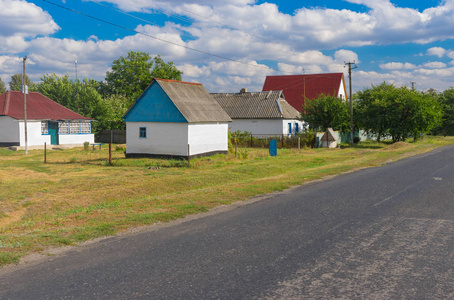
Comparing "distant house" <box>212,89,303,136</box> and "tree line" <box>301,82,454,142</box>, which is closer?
"tree line" <box>301,82,454,142</box>

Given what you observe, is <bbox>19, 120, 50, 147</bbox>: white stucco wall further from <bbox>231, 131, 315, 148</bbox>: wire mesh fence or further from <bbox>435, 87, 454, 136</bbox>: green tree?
<bbox>435, 87, 454, 136</bbox>: green tree

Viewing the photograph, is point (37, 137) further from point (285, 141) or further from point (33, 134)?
point (285, 141)

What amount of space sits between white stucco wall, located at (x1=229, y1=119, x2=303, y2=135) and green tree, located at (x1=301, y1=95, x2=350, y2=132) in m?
2.51

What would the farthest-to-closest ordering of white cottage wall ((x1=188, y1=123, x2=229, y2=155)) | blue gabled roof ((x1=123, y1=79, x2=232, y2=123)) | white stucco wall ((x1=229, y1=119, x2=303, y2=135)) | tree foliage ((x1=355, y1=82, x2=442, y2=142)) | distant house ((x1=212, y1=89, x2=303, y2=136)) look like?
1. distant house ((x1=212, y1=89, x2=303, y2=136))
2. white stucco wall ((x1=229, y1=119, x2=303, y2=135))
3. tree foliage ((x1=355, y1=82, x2=442, y2=142))
4. white cottage wall ((x1=188, y1=123, x2=229, y2=155))
5. blue gabled roof ((x1=123, y1=79, x2=232, y2=123))

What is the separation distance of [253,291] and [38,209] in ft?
31.0

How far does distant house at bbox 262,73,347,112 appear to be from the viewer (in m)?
62.2

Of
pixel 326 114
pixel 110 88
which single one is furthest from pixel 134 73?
pixel 326 114

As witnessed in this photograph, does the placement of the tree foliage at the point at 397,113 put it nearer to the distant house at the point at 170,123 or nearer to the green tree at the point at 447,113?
the distant house at the point at 170,123

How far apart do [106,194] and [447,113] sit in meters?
69.2

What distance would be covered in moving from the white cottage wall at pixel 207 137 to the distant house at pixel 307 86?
1280 inches

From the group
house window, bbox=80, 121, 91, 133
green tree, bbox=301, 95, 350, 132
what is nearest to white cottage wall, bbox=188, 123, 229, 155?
green tree, bbox=301, 95, 350, 132

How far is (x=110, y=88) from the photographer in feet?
242

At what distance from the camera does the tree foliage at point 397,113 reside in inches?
1644

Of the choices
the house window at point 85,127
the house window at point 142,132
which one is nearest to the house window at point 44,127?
the house window at point 85,127
